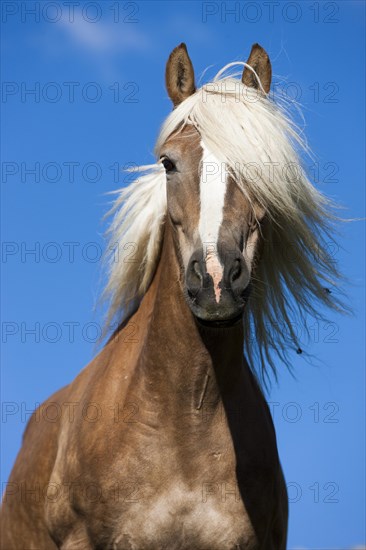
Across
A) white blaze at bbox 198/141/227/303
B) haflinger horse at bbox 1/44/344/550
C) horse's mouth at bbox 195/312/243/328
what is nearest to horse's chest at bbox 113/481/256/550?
haflinger horse at bbox 1/44/344/550

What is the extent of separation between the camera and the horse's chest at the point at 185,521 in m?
4.74

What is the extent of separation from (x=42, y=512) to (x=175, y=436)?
1357 mm

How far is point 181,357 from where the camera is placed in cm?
498

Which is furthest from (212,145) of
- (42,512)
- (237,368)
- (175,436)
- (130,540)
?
(42,512)

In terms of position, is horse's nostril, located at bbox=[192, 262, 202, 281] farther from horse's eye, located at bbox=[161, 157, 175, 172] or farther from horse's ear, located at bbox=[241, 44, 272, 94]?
horse's ear, located at bbox=[241, 44, 272, 94]

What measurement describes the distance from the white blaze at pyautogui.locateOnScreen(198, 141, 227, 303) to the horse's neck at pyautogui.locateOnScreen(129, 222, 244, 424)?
1.79ft

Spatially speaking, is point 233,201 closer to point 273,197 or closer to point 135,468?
point 273,197

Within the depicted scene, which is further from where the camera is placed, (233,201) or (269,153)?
(269,153)

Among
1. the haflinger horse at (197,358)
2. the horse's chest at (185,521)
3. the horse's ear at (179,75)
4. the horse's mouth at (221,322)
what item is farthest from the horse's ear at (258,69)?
the horse's chest at (185,521)

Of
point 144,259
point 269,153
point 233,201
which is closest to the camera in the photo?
point 233,201

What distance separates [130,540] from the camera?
4.76 metres

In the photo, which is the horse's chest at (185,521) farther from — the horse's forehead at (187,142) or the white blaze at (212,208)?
the horse's forehead at (187,142)

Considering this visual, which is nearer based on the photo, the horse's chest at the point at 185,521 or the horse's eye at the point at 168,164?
the horse's chest at the point at 185,521

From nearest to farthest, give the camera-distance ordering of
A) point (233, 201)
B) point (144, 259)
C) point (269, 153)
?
1. point (233, 201)
2. point (269, 153)
3. point (144, 259)
